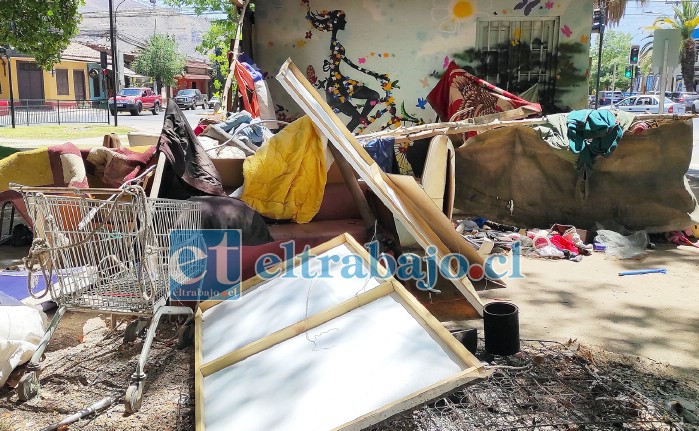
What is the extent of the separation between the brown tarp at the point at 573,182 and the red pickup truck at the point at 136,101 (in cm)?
2968

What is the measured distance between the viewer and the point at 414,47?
380 inches

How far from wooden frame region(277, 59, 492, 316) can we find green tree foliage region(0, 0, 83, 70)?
849cm

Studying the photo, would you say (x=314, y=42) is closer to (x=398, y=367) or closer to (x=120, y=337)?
(x=120, y=337)

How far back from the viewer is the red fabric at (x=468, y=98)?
7742 mm

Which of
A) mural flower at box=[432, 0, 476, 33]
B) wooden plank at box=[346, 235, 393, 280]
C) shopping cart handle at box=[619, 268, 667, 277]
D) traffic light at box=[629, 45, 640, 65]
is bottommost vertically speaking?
shopping cart handle at box=[619, 268, 667, 277]

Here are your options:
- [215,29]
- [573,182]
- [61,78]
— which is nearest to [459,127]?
[573,182]

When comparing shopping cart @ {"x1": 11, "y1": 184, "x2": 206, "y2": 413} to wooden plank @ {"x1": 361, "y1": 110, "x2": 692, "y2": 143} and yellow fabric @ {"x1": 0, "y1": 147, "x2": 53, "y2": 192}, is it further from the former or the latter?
wooden plank @ {"x1": 361, "y1": 110, "x2": 692, "y2": 143}

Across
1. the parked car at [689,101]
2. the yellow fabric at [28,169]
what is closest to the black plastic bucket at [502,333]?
the yellow fabric at [28,169]

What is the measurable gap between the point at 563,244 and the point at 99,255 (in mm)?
4681

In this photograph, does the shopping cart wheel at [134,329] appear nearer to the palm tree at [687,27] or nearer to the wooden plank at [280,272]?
the wooden plank at [280,272]

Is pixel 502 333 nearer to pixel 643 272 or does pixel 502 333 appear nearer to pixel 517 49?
pixel 643 272

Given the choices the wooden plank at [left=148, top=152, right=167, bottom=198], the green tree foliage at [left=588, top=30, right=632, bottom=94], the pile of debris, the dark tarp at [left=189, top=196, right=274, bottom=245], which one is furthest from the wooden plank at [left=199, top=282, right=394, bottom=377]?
the green tree foliage at [left=588, top=30, right=632, bottom=94]

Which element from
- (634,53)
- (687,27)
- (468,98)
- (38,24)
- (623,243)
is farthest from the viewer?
(687,27)

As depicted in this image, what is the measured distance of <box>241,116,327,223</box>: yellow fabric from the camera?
5031mm
